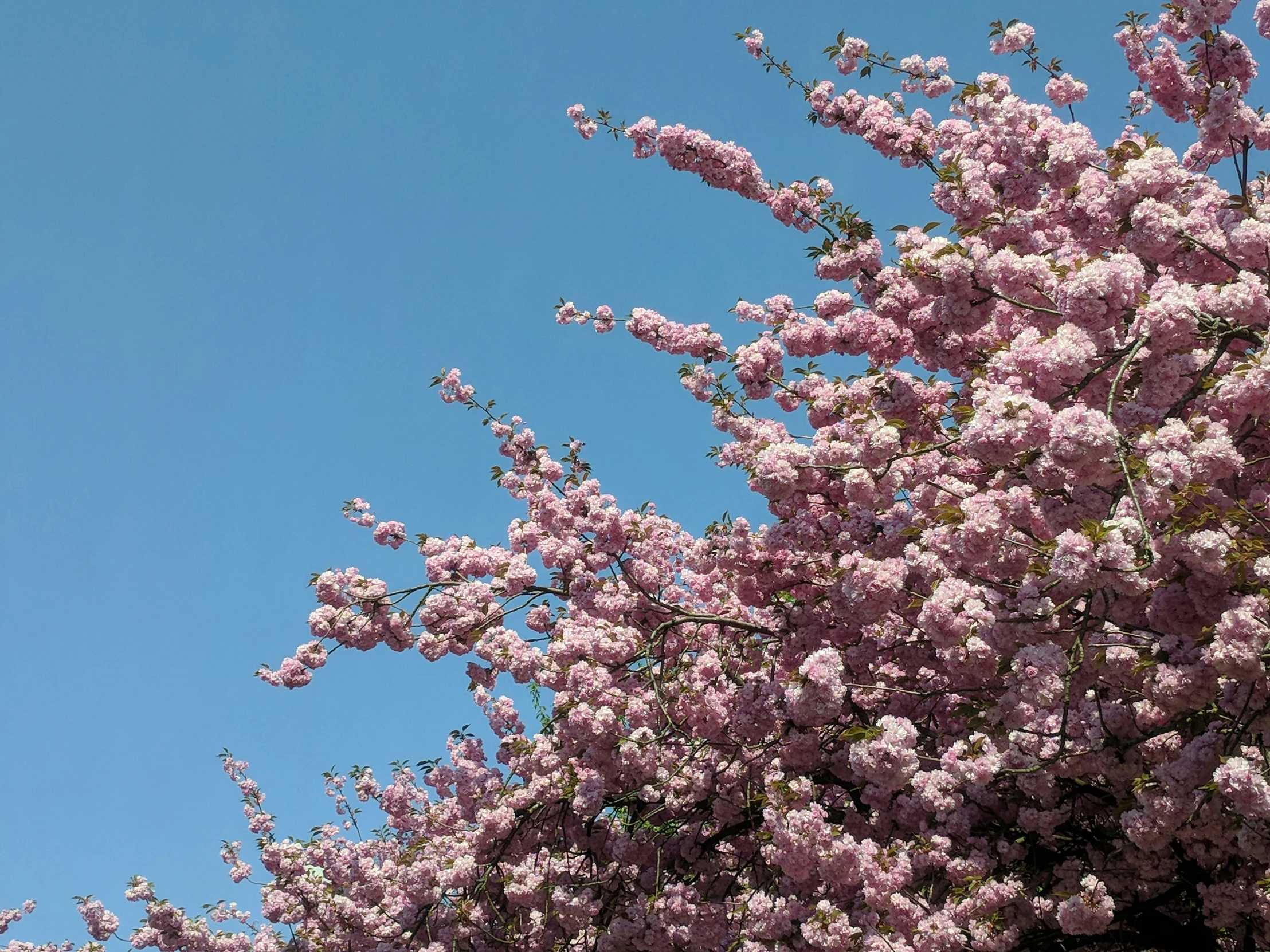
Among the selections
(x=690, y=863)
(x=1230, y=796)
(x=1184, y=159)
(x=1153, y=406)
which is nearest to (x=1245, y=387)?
(x=1153, y=406)

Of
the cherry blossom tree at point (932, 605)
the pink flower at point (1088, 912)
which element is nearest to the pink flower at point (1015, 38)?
the cherry blossom tree at point (932, 605)

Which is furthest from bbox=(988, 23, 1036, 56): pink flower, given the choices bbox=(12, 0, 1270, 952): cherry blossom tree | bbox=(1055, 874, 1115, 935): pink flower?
bbox=(1055, 874, 1115, 935): pink flower

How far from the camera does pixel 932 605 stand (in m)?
6.18

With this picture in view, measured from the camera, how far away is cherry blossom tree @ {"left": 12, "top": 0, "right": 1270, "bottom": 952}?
553cm

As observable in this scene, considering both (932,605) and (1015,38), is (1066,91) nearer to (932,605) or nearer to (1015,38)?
A: (1015,38)

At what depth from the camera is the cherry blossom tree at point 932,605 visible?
5.53 metres

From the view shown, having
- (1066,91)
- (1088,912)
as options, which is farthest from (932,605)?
(1066,91)

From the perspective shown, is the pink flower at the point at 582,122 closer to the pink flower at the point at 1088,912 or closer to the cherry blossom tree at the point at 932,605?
the cherry blossom tree at the point at 932,605

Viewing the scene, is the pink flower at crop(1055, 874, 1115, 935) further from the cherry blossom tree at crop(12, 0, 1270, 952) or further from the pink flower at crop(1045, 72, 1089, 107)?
the pink flower at crop(1045, 72, 1089, 107)

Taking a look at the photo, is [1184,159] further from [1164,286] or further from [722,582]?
[722,582]

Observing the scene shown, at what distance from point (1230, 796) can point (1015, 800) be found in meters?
2.04

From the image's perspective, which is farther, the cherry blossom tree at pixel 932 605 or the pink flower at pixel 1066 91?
the pink flower at pixel 1066 91

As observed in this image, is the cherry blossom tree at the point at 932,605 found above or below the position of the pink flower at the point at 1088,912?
above

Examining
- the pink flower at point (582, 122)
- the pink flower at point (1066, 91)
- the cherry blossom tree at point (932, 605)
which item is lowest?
the cherry blossom tree at point (932, 605)
